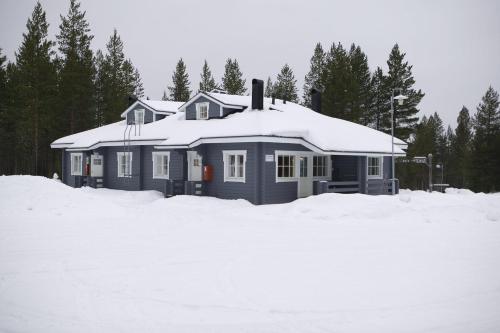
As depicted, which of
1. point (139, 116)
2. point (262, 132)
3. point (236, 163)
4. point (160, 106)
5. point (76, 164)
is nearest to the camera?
point (262, 132)

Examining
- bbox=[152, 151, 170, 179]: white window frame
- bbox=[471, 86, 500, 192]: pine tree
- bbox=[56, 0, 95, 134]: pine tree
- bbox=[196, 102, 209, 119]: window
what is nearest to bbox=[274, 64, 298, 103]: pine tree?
bbox=[56, 0, 95, 134]: pine tree

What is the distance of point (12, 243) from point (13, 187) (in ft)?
27.9

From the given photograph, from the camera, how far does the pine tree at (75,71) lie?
42.2 meters

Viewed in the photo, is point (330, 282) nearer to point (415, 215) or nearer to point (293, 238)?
point (293, 238)

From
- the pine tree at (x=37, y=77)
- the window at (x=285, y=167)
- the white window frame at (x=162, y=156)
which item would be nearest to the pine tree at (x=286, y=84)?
the pine tree at (x=37, y=77)

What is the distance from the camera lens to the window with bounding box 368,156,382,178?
84.6ft

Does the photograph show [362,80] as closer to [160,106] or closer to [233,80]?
[233,80]

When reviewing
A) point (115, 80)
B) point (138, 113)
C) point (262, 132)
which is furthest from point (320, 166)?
point (115, 80)

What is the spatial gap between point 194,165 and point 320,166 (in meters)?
6.69

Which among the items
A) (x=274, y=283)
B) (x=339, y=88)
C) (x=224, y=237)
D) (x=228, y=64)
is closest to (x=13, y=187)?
(x=224, y=237)

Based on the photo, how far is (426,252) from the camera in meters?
10.6

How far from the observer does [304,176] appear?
74.9 feet

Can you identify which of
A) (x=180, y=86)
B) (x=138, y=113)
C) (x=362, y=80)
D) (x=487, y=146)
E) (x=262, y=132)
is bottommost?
(x=262, y=132)

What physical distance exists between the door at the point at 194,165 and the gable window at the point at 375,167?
9.69 m
